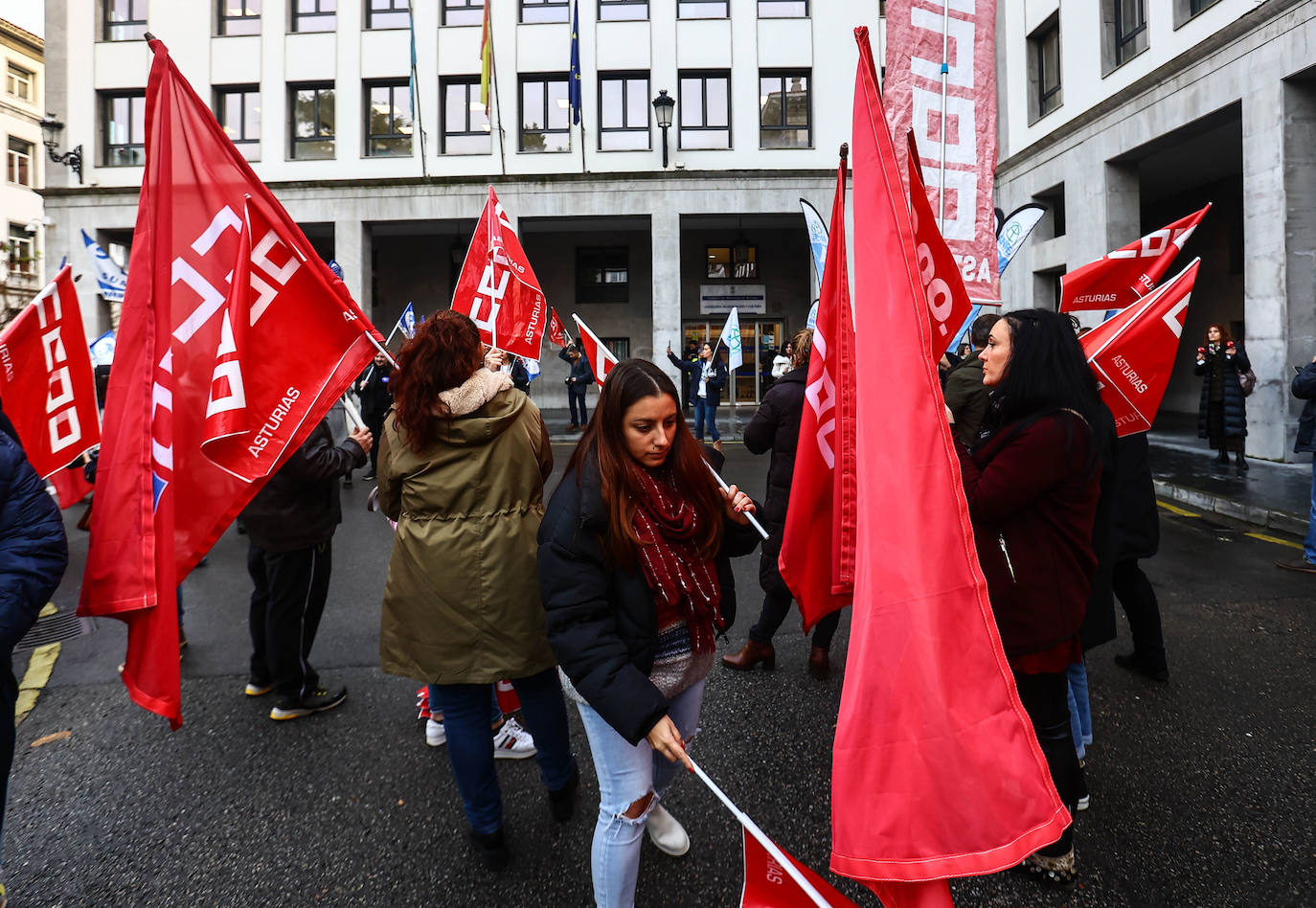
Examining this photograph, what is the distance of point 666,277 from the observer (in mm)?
20125

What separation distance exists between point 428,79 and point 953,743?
73.6 ft

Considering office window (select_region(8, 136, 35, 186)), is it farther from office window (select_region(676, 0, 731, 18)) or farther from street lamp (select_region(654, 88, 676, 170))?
street lamp (select_region(654, 88, 676, 170))

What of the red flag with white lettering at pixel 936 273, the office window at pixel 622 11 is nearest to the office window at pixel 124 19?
the office window at pixel 622 11

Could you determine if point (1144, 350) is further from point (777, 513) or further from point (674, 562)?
point (674, 562)

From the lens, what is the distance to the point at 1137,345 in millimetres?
Result: 3984

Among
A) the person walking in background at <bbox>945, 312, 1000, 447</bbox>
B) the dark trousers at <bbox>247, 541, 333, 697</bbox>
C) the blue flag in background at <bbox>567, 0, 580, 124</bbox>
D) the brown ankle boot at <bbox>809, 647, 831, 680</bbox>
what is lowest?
the brown ankle boot at <bbox>809, 647, 831, 680</bbox>

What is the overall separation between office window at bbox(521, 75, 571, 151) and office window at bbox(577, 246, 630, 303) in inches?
161

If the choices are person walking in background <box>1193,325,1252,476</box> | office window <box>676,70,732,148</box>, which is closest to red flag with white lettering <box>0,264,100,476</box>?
person walking in background <box>1193,325,1252,476</box>

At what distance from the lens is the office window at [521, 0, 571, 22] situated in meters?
20.0

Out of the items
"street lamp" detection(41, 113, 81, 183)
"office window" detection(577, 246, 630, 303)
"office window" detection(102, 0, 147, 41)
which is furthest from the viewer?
"office window" detection(577, 246, 630, 303)

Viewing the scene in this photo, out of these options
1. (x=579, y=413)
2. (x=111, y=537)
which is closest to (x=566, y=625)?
(x=111, y=537)

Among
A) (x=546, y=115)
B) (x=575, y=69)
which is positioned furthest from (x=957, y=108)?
(x=546, y=115)

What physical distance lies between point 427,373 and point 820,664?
8.95 feet

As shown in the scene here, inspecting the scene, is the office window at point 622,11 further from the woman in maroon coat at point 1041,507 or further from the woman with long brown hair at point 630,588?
the woman with long brown hair at point 630,588
